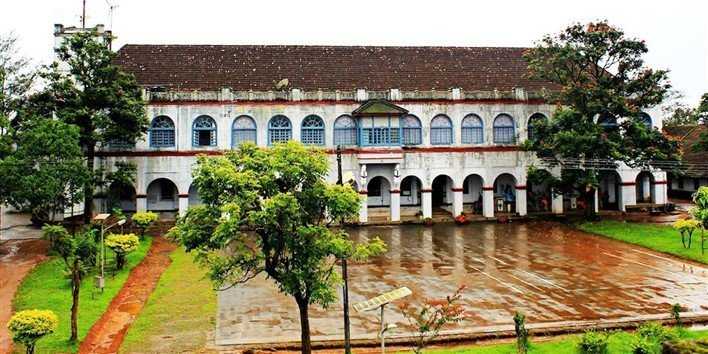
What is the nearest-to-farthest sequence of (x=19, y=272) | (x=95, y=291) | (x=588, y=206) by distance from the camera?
(x=95, y=291), (x=19, y=272), (x=588, y=206)

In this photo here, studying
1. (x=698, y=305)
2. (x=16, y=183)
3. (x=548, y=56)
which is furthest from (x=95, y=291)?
(x=548, y=56)

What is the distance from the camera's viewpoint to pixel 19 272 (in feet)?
65.5

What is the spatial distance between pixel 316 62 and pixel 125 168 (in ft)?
38.8

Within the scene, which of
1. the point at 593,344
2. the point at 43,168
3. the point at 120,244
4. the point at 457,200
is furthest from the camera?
the point at 457,200

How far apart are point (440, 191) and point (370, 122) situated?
21.4 feet

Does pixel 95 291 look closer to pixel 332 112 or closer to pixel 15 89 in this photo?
pixel 15 89

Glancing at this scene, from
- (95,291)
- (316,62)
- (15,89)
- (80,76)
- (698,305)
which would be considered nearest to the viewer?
(698,305)

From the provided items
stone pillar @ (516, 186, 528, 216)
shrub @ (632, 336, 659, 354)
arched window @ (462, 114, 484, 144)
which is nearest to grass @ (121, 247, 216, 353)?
shrub @ (632, 336, 659, 354)

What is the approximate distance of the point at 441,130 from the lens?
106ft

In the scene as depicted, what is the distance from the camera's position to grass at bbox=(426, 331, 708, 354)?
12.2 metres

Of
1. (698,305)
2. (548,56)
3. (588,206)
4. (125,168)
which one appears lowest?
(698,305)

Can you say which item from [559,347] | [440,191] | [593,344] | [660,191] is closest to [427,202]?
[440,191]

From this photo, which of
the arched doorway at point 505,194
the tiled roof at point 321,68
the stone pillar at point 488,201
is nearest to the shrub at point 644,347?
the stone pillar at point 488,201

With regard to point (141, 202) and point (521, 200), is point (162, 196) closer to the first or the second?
point (141, 202)
